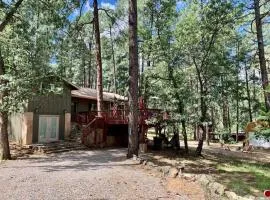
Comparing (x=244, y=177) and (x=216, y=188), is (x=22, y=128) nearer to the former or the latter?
(x=244, y=177)

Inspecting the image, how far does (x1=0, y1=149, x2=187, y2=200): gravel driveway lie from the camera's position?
7.81 metres

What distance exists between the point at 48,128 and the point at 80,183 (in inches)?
516

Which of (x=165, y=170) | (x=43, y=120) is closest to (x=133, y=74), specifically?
(x=165, y=170)

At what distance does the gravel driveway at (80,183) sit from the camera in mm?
7812

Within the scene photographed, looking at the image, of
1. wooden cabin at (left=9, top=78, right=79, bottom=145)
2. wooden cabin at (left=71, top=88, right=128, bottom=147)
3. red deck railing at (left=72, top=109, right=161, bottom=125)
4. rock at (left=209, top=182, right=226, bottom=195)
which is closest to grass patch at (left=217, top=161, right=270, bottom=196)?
rock at (left=209, top=182, right=226, bottom=195)

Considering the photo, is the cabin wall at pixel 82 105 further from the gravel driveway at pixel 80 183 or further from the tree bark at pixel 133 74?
the gravel driveway at pixel 80 183

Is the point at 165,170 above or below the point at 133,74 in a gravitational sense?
below

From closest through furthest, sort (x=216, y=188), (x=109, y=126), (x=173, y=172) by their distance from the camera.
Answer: (x=216, y=188) < (x=173, y=172) < (x=109, y=126)

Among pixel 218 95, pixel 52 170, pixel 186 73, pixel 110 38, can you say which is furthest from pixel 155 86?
pixel 110 38

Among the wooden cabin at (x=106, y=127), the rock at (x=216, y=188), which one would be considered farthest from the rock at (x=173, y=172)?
the wooden cabin at (x=106, y=127)

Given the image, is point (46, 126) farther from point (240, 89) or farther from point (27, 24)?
point (240, 89)

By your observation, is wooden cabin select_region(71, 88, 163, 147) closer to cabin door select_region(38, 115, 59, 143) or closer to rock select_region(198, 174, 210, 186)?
cabin door select_region(38, 115, 59, 143)

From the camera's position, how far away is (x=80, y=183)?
901 centimetres

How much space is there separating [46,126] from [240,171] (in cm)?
1278
